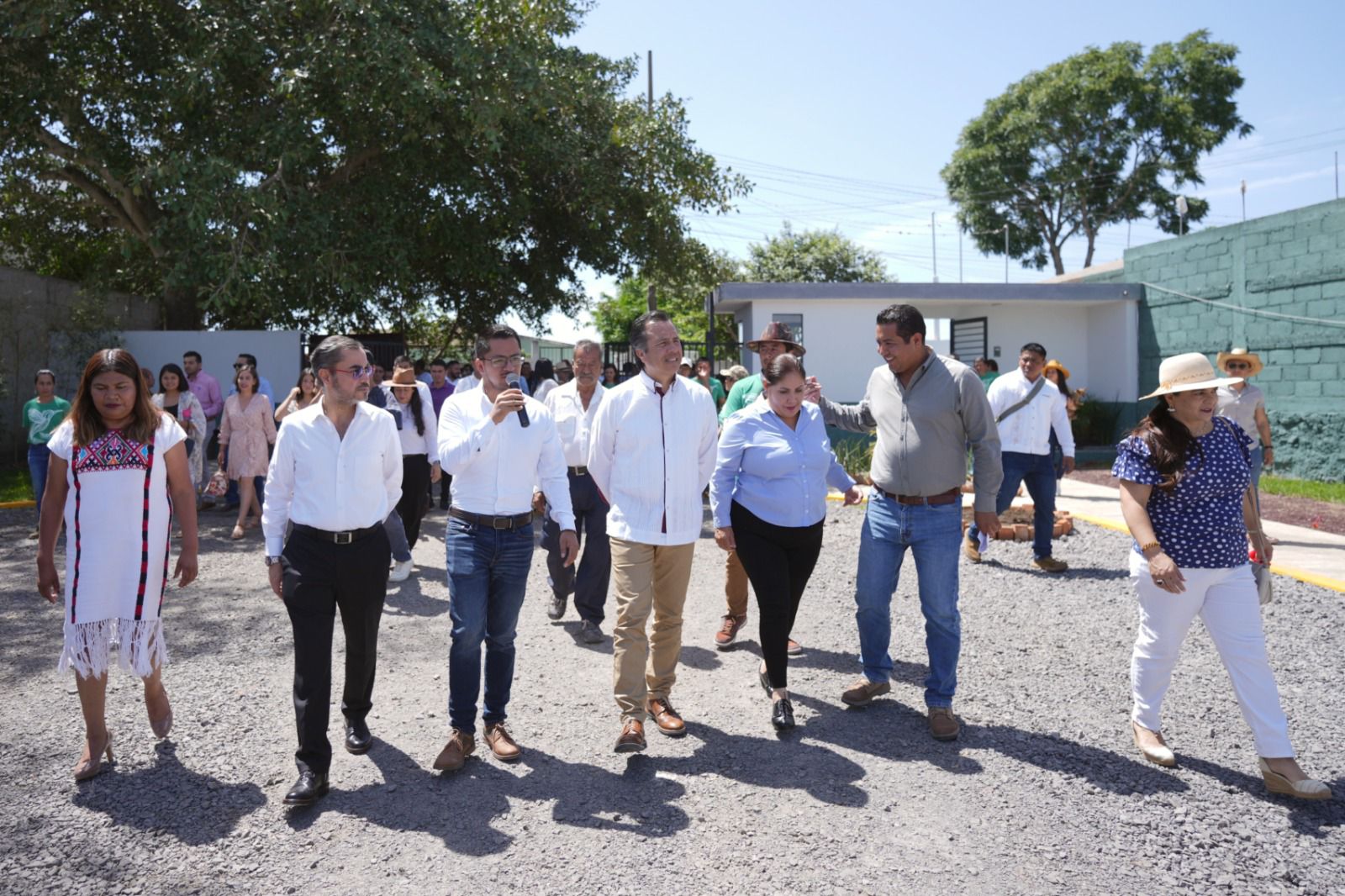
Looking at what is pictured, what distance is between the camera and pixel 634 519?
181 inches

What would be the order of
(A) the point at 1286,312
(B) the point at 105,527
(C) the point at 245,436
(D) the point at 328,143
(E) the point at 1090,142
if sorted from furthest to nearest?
(E) the point at 1090,142
(D) the point at 328,143
(A) the point at 1286,312
(C) the point at 245,436
(B) the point at 105,527

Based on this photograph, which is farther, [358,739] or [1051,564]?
[1051,564]

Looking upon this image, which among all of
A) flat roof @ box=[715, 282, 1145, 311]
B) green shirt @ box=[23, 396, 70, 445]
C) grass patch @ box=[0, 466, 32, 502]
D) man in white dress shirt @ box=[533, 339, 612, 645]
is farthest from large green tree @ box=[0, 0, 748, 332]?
man in white dress shirt @ box=[533, 339, 612, 645]

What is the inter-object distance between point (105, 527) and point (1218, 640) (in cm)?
464

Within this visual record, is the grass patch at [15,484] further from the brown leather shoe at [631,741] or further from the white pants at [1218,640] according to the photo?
the white pants at [1218,640]

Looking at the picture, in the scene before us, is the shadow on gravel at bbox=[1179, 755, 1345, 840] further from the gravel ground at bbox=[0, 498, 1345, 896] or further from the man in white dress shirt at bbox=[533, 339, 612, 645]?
the man in white dress shirt at bbox=[533, 339, 612, 645]

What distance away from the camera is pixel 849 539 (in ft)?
33.6

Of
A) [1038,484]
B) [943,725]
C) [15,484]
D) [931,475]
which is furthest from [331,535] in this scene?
[15,484]

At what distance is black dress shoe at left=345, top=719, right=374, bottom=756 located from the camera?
447 cm

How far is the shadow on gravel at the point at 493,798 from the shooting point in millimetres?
3785

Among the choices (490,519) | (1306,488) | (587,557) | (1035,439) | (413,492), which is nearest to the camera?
(490,519)

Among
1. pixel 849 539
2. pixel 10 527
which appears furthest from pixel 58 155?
pixel 849 539

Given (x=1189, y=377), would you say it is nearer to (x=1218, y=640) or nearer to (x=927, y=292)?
(x=1218, y=640)

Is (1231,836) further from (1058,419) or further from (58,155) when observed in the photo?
(58,155)
